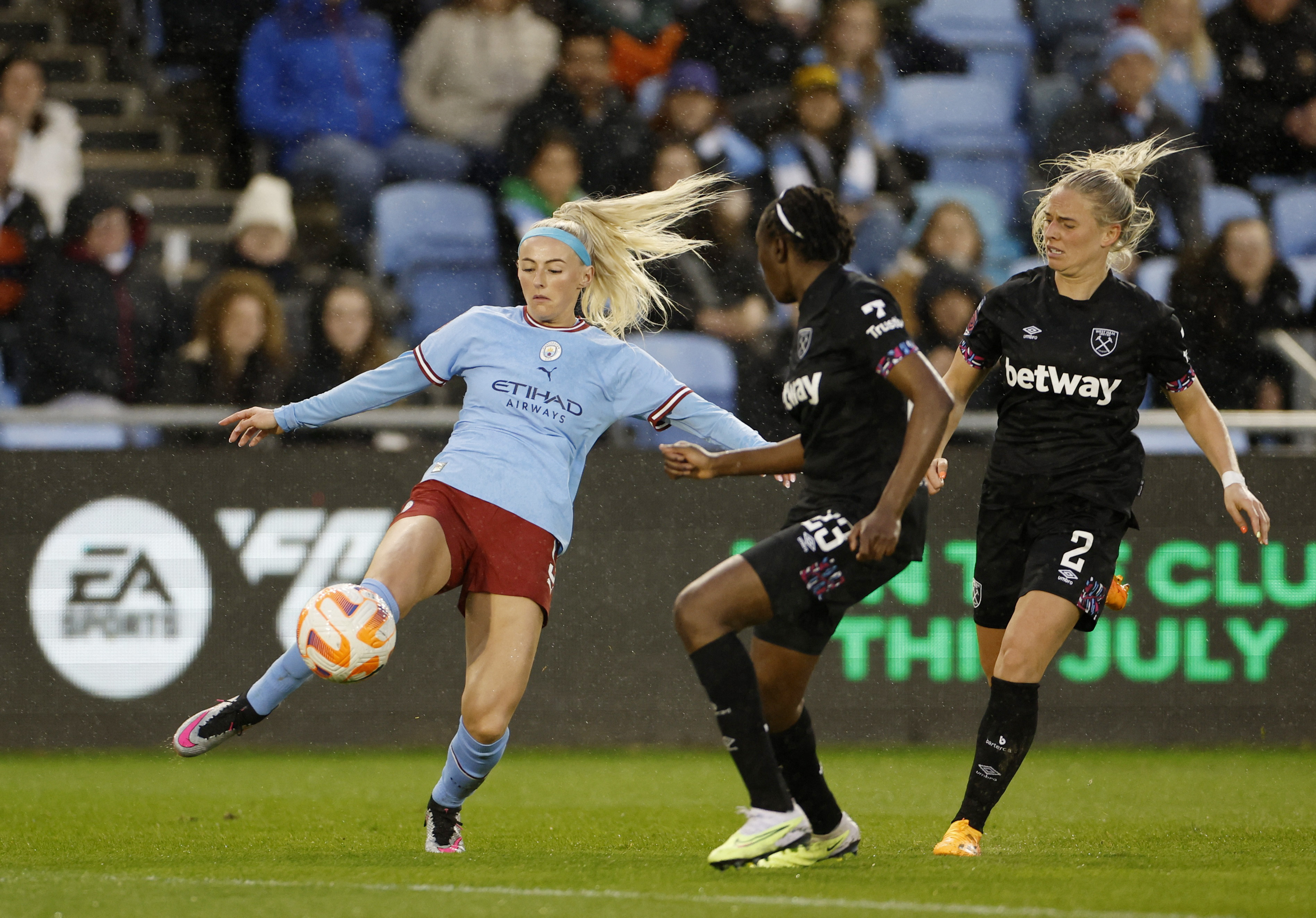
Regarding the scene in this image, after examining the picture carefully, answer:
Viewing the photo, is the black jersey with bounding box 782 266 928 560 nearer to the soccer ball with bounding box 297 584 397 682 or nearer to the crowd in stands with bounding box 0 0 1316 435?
the soccer ball with bounding box 297 584 397 682

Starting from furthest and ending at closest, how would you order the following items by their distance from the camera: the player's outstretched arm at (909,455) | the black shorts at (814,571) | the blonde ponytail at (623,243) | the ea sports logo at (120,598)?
the ea sports logo at (120,598)
the blonde ponytail at (623,243)
the black shorts at (814,571)
the player's outstretched arm at (909,455)

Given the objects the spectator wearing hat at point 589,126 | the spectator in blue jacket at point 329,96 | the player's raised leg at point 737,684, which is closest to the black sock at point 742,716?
the player's raised leg at point 737,684

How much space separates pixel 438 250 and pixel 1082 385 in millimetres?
6478

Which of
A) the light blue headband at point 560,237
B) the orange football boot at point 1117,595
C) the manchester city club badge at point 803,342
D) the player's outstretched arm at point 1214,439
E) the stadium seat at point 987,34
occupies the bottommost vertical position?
the orange football boot at point 1117,595

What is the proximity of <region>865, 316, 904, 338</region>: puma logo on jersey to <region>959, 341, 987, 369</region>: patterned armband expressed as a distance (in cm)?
104

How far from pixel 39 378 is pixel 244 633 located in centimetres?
254

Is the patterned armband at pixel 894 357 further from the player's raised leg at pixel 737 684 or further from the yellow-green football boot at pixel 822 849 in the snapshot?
the yellow-green football boot at pixel 822 849

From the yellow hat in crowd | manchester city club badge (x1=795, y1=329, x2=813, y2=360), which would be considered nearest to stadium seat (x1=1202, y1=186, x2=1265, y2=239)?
the yellow hat in crowd

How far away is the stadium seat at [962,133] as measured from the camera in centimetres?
1279

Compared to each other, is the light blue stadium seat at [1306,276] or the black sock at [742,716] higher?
the light blue stadium seat at [1306,276]

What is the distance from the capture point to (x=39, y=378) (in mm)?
10070

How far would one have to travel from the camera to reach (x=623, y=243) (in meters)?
6.31

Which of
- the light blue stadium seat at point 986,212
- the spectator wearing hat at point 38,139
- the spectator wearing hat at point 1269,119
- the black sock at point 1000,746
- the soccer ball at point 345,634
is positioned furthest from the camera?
the spectator wearing hat at point 1269,119

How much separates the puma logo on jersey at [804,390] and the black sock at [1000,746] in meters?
1.24
